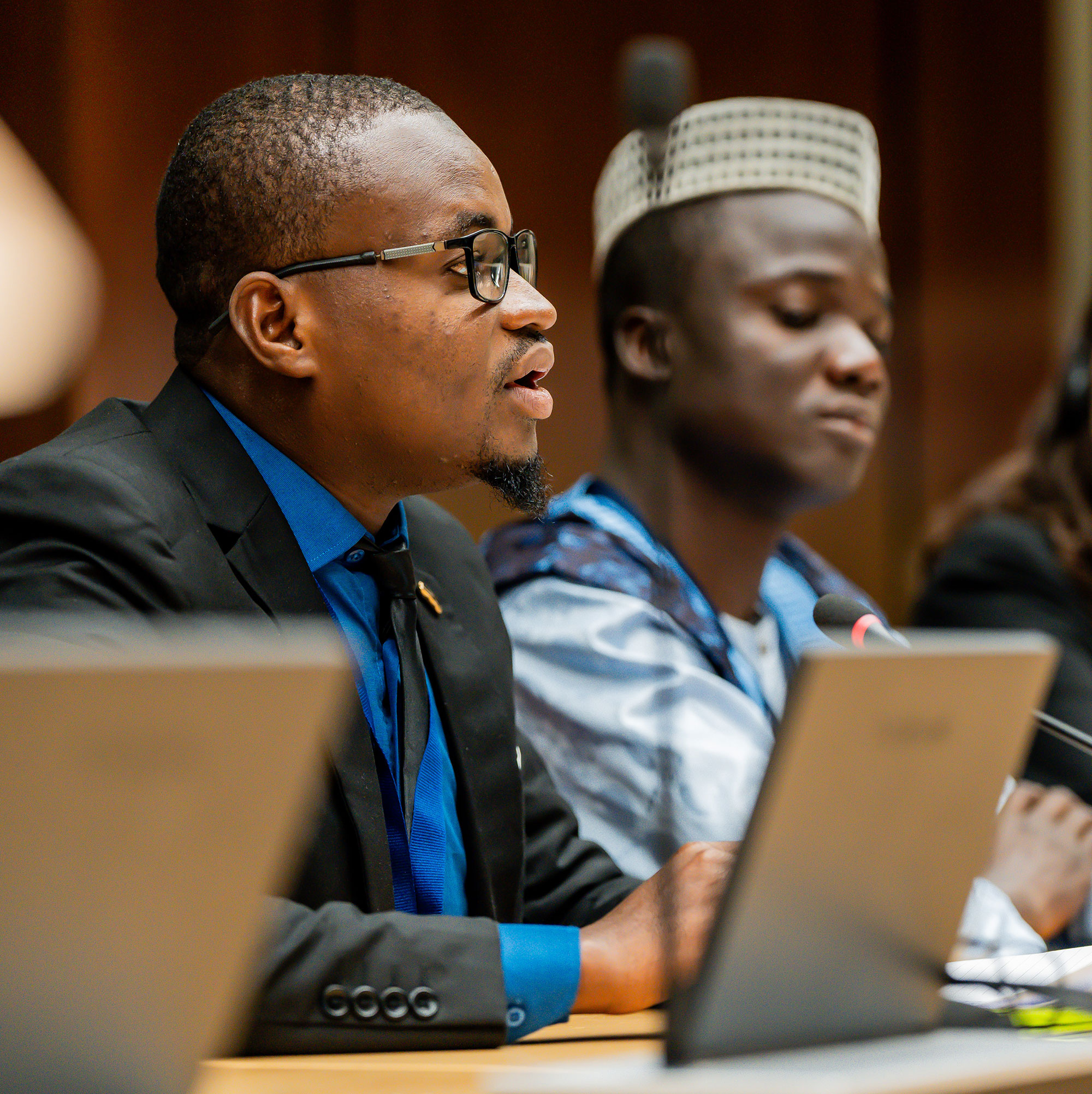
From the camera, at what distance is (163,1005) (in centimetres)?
69

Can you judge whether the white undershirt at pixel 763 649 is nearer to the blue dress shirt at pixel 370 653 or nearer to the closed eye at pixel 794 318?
the closed eye at pixel 794 318

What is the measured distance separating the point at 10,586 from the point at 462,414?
44 centimetres

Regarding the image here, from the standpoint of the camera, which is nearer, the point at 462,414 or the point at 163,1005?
the point at 163,1005

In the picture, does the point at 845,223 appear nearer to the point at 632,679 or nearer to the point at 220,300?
the point at 632,679

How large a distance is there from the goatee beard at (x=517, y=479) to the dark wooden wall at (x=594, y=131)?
107 millimetres

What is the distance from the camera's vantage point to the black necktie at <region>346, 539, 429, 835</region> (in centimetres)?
130

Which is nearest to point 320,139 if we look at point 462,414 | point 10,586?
point 462,414

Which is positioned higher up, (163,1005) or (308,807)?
(163,1005)

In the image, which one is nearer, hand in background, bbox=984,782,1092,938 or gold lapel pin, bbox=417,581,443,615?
gold lapel pin, bbox=417,581,443,615

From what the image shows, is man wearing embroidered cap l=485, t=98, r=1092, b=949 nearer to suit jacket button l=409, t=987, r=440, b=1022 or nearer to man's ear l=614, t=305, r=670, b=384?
man's ear l=614, t=305, r=670, b=384

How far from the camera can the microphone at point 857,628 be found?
1039 mm

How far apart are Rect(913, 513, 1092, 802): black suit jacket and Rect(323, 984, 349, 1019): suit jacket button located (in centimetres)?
144

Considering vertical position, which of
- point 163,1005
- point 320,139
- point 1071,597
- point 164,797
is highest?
point 320,139

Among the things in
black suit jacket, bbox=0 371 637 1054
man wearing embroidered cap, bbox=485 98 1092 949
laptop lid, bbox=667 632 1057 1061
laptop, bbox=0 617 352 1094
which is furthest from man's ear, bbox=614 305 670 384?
laptop, bbox=0 617 352 1094
